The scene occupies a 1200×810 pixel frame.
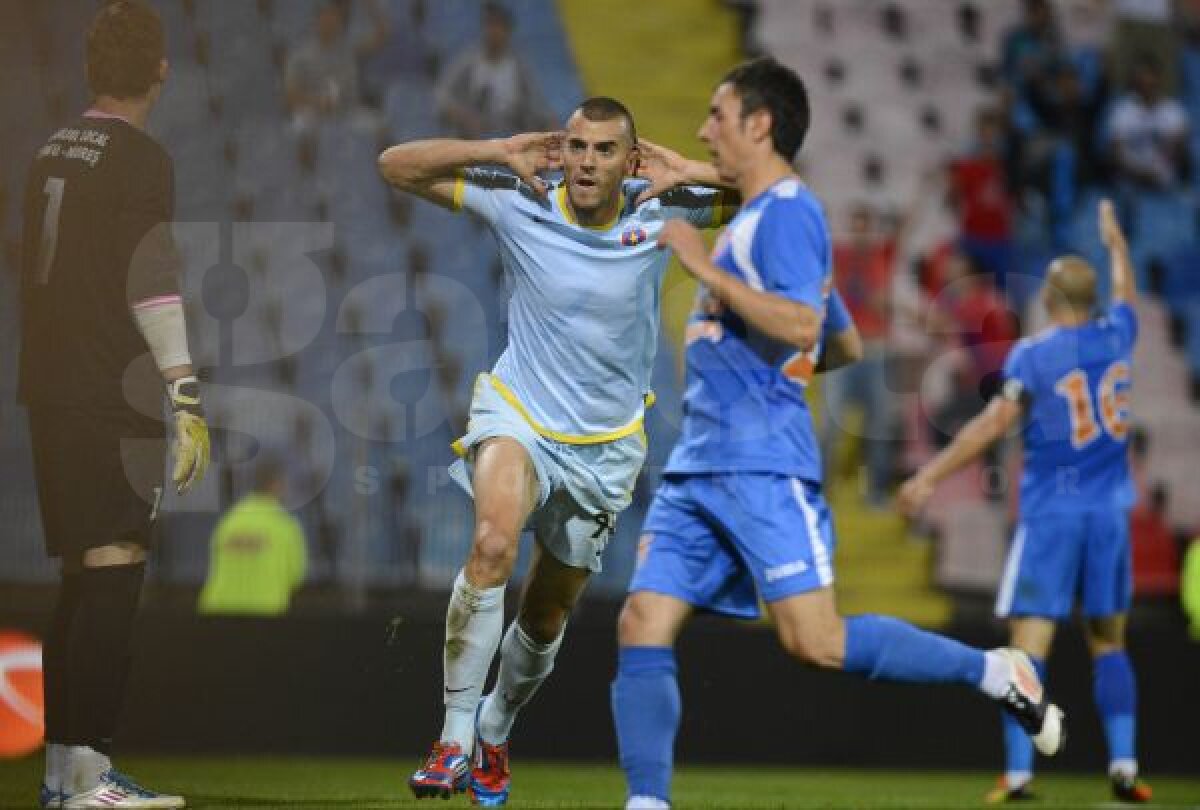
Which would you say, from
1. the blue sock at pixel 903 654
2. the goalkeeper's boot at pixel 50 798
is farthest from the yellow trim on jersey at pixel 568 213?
the goalkeeper's boot at pixel 50 798

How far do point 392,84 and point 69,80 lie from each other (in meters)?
2.42

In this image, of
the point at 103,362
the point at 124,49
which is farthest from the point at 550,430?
the point at 124,49

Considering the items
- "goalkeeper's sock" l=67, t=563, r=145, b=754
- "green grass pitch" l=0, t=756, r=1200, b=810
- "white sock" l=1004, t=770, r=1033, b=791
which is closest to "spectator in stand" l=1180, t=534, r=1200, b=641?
"green grass pitch" l=0, t=756, r=1200, b=810

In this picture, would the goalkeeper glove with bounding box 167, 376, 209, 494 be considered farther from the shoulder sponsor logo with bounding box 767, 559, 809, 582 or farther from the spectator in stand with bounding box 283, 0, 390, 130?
the spectator in stand with bounding box 283, 0, 390, 130

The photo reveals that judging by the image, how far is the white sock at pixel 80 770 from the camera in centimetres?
529

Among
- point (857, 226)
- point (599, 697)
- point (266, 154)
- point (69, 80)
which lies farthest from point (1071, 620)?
point (69, 80)

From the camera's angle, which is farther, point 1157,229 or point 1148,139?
point 1148,139

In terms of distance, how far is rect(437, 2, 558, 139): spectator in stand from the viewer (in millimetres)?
12656

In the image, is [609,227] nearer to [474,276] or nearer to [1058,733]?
[1058,733]

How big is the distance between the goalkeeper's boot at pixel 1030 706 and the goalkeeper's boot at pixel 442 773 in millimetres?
1682

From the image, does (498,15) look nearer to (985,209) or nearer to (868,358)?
(868,358)

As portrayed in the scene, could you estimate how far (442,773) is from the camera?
17.8 feet

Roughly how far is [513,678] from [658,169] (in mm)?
1831

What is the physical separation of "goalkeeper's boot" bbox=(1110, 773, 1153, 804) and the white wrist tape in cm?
481
